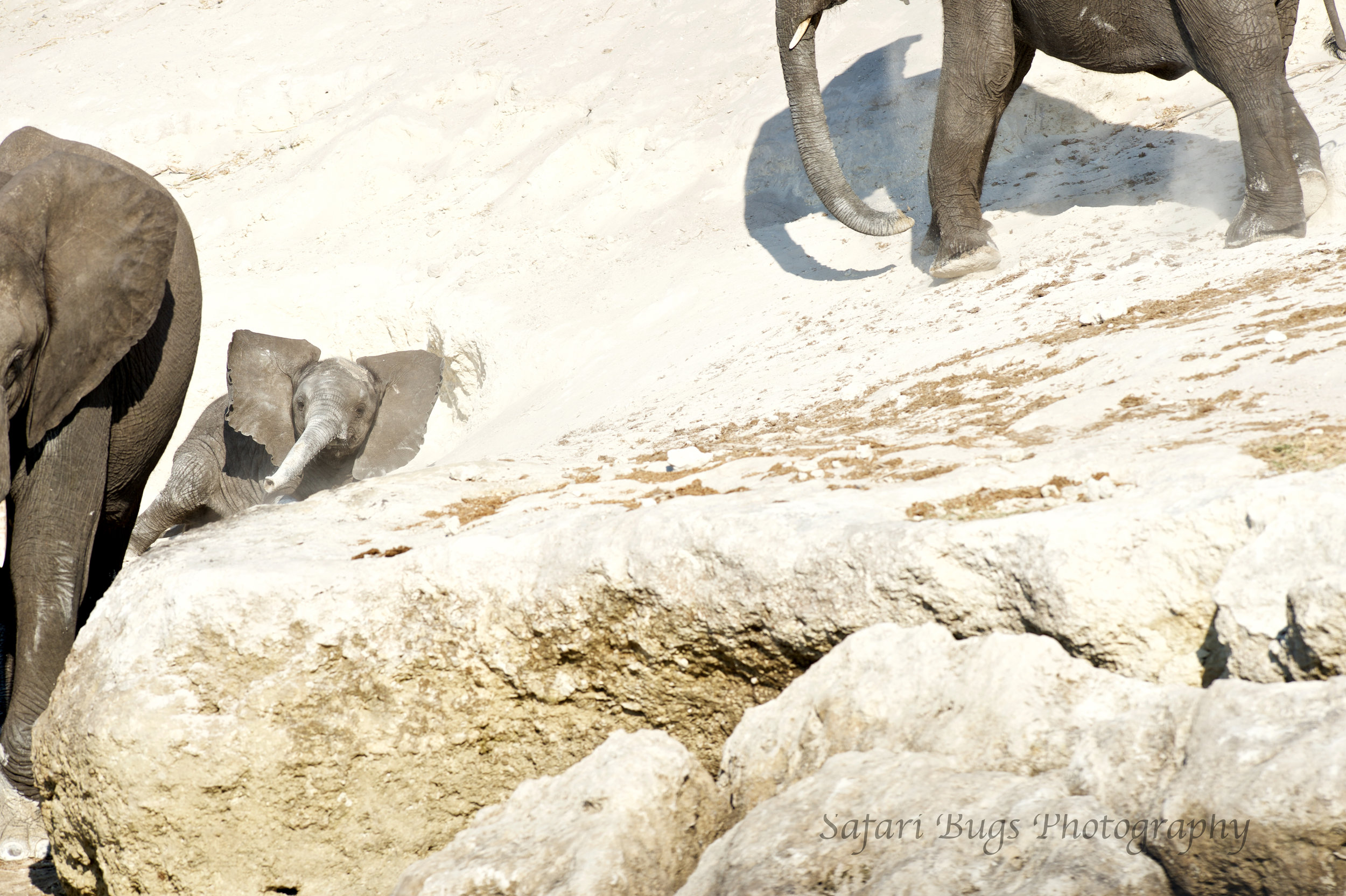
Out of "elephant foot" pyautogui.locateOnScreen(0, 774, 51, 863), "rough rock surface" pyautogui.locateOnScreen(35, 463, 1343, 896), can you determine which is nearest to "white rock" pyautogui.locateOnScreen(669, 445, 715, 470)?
"rough rock surface" pyautogui.locateOnScreen(35, 463, 1343, 896)

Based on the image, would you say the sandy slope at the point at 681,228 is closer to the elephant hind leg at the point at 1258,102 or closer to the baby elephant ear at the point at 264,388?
the elephant hind leg at the point at 1258,102

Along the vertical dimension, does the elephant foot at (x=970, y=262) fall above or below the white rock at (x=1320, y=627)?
below

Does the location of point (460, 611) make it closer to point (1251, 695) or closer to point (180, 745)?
point (180, 745)

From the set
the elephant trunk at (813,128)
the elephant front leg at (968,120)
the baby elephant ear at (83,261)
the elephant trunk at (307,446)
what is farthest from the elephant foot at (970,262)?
the baby elephant ear at (83,261)

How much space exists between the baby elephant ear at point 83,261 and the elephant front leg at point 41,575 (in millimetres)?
197

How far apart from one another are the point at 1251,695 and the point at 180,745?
7.85 feet

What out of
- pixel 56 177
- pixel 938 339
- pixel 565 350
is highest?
pixel 56 177

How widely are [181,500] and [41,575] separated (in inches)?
134

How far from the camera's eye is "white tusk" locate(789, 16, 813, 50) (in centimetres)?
754

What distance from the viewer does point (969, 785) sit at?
210 cm

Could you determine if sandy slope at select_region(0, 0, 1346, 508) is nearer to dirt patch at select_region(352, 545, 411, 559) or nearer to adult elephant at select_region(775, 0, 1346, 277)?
adult elephant at select_region(775, 0, 1346, 277)

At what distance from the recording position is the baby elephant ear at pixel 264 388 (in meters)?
7.24

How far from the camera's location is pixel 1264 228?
6043mm

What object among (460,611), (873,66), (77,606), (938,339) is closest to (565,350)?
(938,339)
